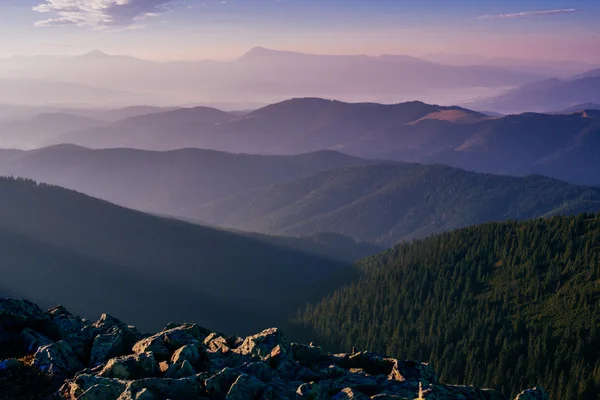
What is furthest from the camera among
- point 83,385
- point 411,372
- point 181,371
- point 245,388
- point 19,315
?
point 19,315

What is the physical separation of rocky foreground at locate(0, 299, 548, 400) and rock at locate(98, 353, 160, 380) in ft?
0.24

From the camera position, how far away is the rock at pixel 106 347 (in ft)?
131

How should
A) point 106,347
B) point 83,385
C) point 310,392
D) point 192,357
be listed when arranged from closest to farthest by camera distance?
point 83,385 → point 310,392 → point 192,357 → point 106,347

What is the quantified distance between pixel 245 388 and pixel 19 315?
25.0 m

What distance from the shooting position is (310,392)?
112 ft

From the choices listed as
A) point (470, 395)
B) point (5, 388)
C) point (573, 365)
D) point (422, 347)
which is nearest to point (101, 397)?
point (5, 388)

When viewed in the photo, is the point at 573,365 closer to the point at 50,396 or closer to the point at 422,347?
the point at 422,347

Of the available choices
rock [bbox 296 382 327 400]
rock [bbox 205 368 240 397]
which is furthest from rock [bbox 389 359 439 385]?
rock [bbox 205 368 240 397]

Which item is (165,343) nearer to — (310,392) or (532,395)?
(310,392)

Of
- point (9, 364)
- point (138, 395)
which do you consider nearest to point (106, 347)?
point (9, 364)

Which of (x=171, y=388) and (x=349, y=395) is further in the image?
(x=349, y=395)

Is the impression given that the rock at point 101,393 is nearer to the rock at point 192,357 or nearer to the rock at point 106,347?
the rock at point 192,357

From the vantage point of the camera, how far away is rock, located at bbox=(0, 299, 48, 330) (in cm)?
4386

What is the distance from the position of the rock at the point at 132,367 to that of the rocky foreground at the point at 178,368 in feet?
0.24
